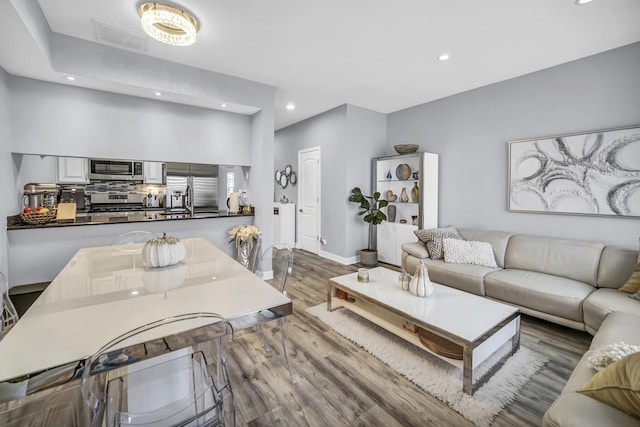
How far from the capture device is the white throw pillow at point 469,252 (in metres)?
3.25

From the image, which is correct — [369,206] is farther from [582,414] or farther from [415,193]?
[582,414]

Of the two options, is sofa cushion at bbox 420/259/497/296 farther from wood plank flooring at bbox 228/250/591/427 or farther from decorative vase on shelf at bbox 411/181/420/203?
decorative vase on shelf at bbox 411/181/420/203

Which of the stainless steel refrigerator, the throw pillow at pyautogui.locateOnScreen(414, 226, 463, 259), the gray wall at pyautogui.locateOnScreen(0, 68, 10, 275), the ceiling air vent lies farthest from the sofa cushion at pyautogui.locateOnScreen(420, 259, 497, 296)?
the gray wall at pyautogui.locateOnScreen(0, 68, 10, 275)

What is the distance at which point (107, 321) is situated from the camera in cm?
114

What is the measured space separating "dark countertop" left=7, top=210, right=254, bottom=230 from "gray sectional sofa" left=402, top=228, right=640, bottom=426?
9.11 feet

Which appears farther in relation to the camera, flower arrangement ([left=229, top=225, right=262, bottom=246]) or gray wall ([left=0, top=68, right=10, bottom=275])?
flower arrangement ([left=229, top=225, right=262, bottom=246])

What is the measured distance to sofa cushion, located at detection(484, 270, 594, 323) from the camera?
2.39 metres

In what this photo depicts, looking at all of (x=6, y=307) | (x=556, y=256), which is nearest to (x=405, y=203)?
(x=556, y=256)

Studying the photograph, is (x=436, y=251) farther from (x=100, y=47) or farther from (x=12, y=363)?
(x=100, y=47)

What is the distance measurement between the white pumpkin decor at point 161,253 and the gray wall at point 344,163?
316cm

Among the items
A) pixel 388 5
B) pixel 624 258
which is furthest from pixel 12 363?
pixel 624 258

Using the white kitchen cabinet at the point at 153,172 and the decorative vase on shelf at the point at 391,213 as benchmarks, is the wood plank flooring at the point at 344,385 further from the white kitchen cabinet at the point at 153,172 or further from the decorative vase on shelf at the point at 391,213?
the decorative vase on shelf at the point at 391,213

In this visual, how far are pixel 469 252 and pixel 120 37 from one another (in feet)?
13.8

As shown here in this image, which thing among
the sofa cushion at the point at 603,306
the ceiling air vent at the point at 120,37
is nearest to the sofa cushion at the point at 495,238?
the sofa cushion at the point at 603,306
